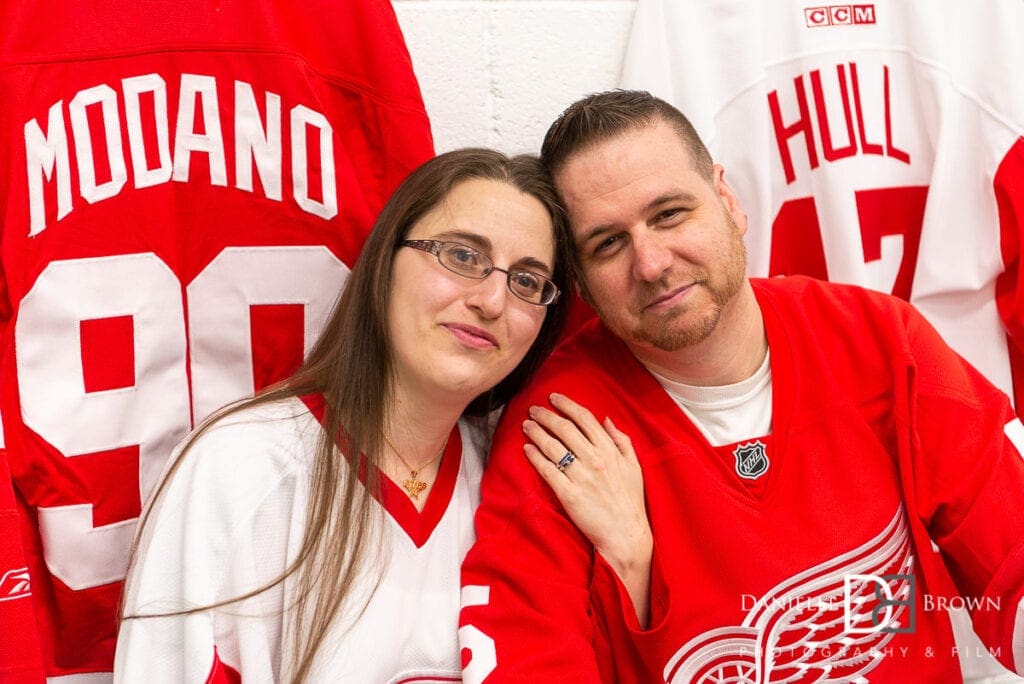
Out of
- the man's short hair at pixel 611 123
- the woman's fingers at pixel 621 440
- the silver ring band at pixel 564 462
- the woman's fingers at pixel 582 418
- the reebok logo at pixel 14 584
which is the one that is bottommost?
the reebok logo at pixel 14 584

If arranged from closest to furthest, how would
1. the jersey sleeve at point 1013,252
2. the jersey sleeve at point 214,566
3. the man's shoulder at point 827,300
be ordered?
the jersey sleeve at point 214,566, the man's shoulder at point 827,300, the jersey sleeve at point 1013,252

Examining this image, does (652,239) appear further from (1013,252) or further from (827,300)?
(1013,252)

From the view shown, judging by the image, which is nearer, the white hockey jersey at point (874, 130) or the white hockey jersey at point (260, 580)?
the white hockey jersey at point (260, 580)

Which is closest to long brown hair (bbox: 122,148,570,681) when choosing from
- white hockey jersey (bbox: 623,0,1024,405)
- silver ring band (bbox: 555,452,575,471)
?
silver ring band (bbox: 555,452,575,471)

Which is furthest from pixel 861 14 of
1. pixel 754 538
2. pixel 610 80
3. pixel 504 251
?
pixel 754 538

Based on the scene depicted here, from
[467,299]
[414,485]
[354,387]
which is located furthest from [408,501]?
[467,299]

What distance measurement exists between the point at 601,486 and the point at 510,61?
2.42ft

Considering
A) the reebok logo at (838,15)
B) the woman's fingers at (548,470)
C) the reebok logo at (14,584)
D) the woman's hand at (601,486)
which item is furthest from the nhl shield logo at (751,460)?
the reebok logo at (14,584)

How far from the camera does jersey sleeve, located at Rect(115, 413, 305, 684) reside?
113 centimetres

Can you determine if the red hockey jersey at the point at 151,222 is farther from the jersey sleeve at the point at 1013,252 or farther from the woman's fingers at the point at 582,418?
the jersey sleeve at the point at 1013,252

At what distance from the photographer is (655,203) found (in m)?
1.28

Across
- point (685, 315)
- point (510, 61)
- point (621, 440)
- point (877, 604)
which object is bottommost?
point (877, 604)

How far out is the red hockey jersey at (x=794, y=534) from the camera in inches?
47.8

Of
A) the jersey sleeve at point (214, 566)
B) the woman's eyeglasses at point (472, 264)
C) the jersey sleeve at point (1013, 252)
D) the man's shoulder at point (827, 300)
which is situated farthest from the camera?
the jersey sleeve at point (1013, 252)
